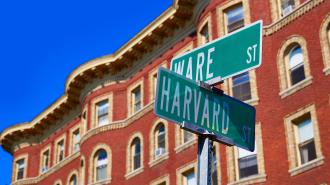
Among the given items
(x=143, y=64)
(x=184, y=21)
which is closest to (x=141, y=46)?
(x=143, y=64)

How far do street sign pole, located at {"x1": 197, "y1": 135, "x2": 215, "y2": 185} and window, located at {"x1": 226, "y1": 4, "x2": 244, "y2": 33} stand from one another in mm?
20569

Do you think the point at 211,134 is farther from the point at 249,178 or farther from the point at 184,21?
the point at 184,21

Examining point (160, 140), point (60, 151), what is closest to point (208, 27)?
point (160, 140)

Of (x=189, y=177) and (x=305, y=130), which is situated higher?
(x=305, y=130)

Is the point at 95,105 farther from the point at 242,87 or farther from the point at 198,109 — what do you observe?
the point at 198,109

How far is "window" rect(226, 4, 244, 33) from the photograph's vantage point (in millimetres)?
26139

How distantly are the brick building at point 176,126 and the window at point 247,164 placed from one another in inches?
1.6

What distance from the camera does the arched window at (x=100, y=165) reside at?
107 feet

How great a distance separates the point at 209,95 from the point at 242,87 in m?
19.1

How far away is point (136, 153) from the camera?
103ft

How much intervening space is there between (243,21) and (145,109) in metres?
7.94

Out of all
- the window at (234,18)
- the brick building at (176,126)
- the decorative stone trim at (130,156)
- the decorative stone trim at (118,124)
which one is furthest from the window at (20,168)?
the window at (234,18)

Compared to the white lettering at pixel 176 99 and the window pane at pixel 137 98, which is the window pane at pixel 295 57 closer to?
the window pane at pixel 137 98

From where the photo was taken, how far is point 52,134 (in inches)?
1628
